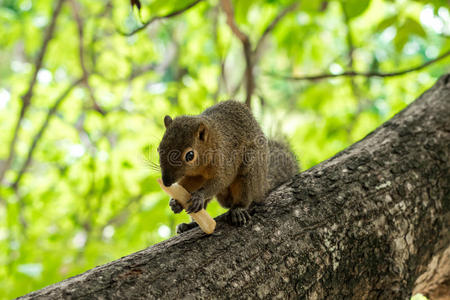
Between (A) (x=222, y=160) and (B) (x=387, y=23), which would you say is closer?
(A) (x=222, y=160)

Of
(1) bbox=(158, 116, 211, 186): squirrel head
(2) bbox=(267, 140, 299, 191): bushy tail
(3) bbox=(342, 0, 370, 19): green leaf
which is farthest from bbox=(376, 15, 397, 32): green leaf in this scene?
(1) bbox=(158, 116, 211, 186): squirrel head

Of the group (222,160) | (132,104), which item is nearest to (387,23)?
(222,160)

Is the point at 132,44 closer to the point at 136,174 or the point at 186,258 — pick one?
the point at 136,174

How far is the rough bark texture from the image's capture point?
1650 mm

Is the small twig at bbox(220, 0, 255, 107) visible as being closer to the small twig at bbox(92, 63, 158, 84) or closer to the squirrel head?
the squirrel head

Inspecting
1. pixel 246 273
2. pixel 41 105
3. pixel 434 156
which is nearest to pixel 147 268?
pixel 246 273

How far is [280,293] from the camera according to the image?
5.78ft

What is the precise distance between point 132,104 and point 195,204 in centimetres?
424

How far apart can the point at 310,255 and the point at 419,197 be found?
35.0 inches

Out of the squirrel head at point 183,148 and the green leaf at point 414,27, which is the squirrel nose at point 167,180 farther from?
the green leaf at point 414,27

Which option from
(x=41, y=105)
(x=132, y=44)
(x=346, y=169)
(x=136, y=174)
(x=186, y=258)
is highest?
(x=132, y=44)

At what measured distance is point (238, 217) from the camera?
2.11m

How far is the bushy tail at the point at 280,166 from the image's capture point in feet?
9.35

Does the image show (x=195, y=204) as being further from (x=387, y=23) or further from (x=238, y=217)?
(x=387, y=23)
